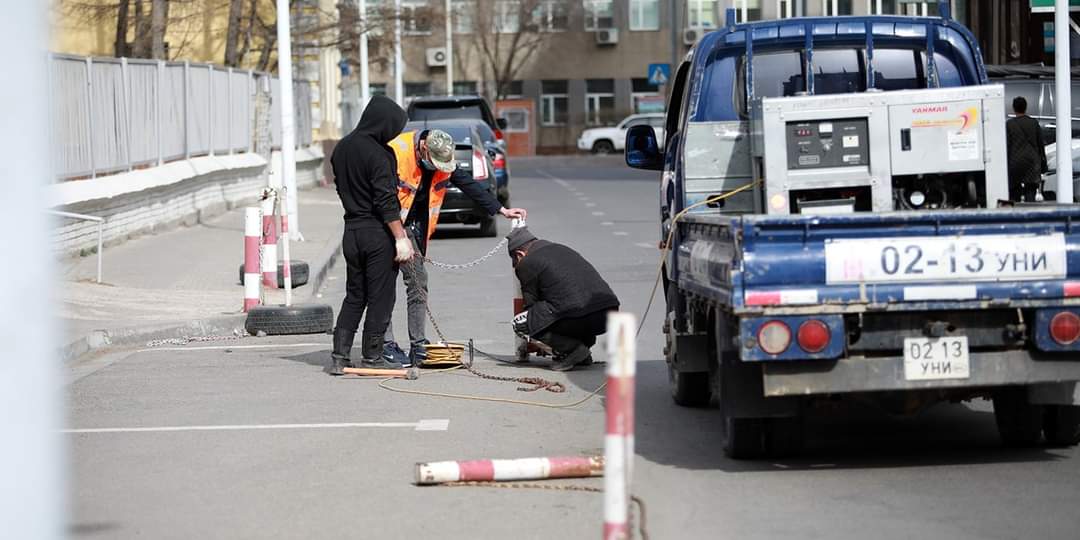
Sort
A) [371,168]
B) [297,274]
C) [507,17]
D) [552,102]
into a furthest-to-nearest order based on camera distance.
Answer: [552,102] → [507,17] → [297,274] → [371,168]

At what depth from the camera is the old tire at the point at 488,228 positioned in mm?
25397

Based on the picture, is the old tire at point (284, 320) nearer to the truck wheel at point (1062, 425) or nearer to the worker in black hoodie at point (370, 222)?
the worker in black hoodie at point (370, 222)

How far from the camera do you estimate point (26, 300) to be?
3400 mm

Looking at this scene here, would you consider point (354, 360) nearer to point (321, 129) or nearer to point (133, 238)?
point (133, 238)

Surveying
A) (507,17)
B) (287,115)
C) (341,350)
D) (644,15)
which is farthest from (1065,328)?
(644,15)

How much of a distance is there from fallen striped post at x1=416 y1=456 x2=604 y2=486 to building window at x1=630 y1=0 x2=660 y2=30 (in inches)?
2890

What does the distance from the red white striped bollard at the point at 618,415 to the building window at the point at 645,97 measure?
238 feet

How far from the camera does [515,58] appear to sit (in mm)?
79625

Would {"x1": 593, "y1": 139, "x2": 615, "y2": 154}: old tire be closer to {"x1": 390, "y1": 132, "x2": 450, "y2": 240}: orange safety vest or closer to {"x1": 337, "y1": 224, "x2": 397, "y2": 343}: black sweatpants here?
{"x1": 390, "y1": 132, "x2": 450, "y2": 240}: orange safety vest

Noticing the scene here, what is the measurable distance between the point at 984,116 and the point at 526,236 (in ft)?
12.7

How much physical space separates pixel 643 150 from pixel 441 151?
1444 mm

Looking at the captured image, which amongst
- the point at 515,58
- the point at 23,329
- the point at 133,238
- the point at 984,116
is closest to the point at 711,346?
the point at 984,116

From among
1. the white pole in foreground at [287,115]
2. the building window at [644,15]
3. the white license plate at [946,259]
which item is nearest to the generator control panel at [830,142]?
the white license plate at [946,259]

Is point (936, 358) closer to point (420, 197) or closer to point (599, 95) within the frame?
point (420, 197)
